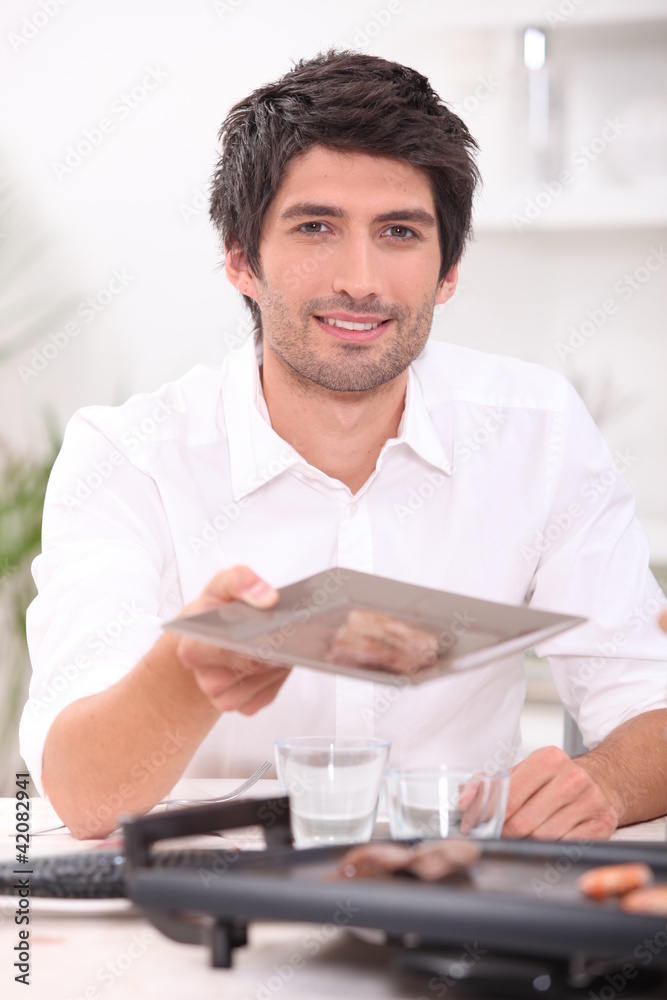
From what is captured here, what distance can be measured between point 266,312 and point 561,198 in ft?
3.64

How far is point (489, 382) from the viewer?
5.53 ft

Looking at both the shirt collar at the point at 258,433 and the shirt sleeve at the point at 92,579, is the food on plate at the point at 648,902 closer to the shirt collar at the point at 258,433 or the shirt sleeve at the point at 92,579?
the shirt sleeve at the point at 92,579

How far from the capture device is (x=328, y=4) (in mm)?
2854

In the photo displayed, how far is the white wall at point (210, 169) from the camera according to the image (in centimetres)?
250

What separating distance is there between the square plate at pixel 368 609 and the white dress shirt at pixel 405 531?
1.83 ft

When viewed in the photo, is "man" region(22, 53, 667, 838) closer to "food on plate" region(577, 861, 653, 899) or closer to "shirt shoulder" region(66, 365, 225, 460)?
"shirt shoulder" region(66, 365, 225, 460)

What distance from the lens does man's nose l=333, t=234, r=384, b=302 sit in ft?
4.89

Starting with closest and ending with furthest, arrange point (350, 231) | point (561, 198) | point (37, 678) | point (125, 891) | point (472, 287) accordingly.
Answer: point (125, 891), point (37, 678), point (350, 231), point (561, 198), point (472, 287)

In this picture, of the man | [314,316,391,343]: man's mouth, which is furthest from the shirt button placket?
[314,316,391,343]: man's mouth

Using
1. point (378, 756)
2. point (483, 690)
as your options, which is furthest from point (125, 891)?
point (483, 690)

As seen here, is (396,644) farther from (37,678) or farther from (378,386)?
(378,386)

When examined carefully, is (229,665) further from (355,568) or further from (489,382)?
(489,382)

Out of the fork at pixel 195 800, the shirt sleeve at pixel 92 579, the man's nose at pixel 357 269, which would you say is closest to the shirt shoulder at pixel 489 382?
the man's nose at pixel 357 269

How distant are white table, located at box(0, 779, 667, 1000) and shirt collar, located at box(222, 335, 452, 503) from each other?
798 mm
